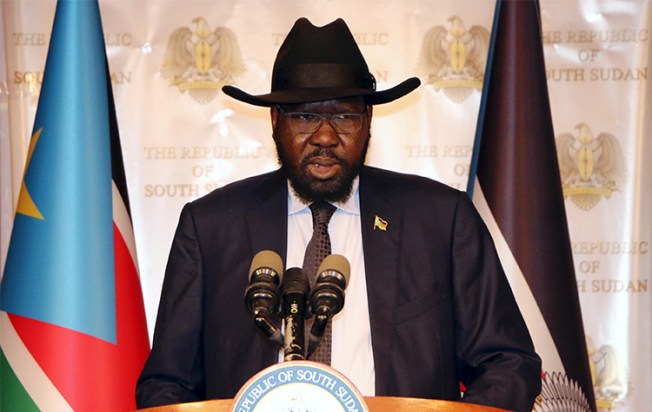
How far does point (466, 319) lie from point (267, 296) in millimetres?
1208

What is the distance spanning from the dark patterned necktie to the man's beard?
35 millimetres

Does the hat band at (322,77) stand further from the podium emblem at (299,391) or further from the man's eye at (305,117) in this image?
the podium emblem at (299,391)

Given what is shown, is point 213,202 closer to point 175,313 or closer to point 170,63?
point 175,313

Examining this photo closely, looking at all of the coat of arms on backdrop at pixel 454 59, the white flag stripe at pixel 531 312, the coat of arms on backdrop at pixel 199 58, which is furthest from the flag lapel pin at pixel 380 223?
the coat of arms on backdrop at pixel 199 58

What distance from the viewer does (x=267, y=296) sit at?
6.72 feet

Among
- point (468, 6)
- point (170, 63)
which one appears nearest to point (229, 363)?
point (170, 63)

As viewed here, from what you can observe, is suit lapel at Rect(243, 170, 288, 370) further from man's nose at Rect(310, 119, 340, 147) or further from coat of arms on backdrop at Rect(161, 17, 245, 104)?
coat of arms on backdrop at Rect(161, 17, 245, 104)

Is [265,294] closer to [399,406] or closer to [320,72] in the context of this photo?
[399,406]

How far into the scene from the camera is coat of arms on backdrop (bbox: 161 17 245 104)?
4.75 m

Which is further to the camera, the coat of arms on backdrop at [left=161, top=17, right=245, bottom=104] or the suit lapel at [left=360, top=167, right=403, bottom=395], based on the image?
the coat of arms on backdrop at [left=161, top=17, right=245, bottom=104]

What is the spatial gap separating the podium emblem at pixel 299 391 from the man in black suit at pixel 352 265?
106cm

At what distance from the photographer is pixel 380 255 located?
323cm

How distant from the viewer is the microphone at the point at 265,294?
2023 mm

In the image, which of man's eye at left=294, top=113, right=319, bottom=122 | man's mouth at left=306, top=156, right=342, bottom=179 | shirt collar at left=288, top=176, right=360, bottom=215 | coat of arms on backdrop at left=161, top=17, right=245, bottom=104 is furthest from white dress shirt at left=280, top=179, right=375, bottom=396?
coat of arms on backdrop at left=161, top=17, right=245, bottom=104
